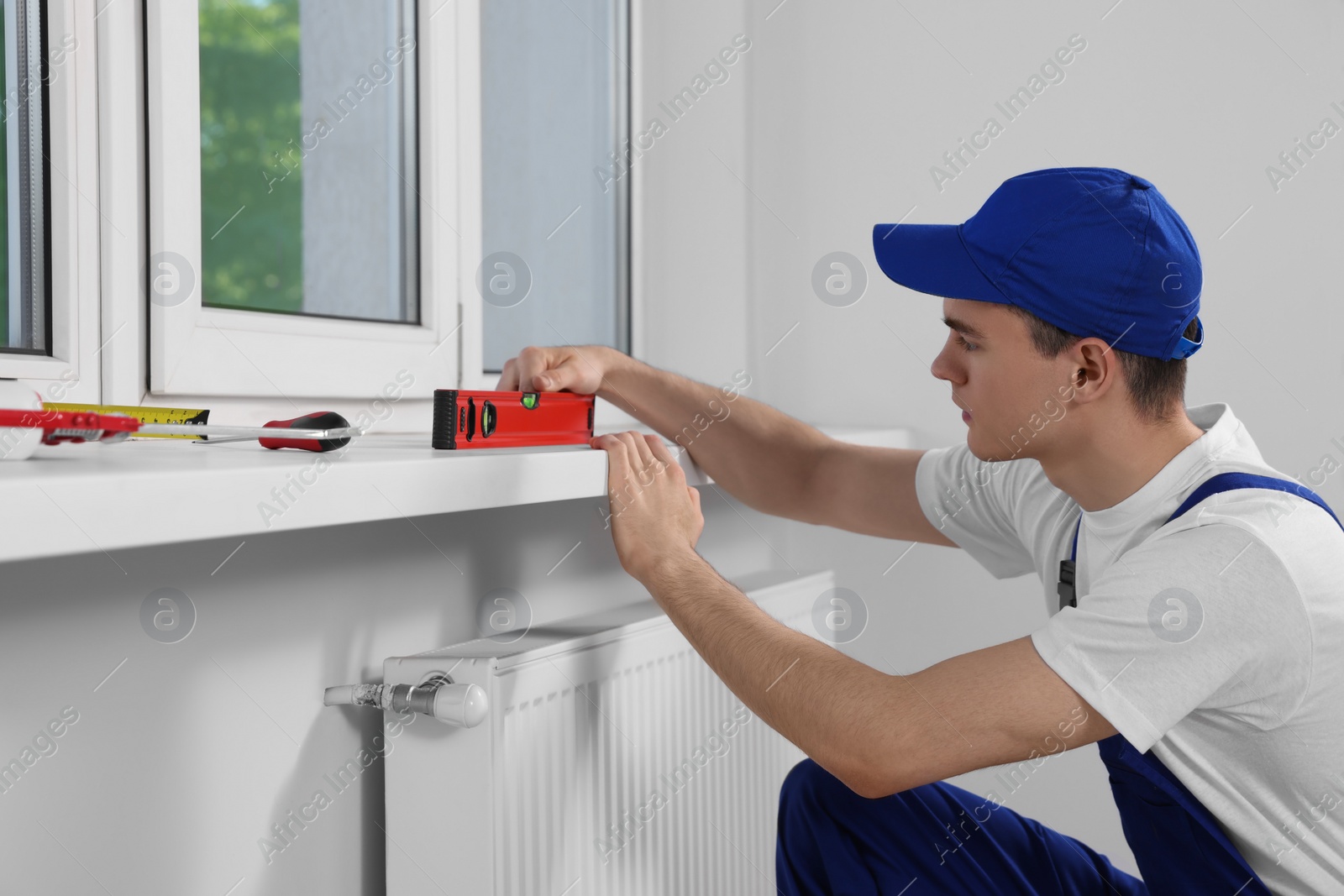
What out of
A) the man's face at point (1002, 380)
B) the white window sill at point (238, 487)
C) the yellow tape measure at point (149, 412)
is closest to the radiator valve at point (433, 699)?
the white window sill at point (238, 487)

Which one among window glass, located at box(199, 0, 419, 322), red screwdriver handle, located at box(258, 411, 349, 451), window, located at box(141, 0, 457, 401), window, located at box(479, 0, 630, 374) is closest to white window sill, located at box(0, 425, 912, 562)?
red screwdriver handle, located at box(258, 411, 349, 451)

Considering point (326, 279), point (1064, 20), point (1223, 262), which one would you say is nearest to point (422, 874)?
point (326, 279)

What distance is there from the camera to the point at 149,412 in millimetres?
721

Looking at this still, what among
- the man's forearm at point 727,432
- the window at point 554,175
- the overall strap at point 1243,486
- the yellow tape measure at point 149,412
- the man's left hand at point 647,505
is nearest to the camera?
the yellow tape measure at point 149,412

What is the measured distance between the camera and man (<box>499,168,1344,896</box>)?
2.41ft

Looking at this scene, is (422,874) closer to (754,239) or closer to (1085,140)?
(754,239)

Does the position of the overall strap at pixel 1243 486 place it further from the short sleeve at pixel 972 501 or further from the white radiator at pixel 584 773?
the white radiator at pixel 584 773

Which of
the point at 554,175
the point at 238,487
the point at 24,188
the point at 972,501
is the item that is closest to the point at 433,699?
the point at 238,487

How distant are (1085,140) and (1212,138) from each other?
6.2 inches

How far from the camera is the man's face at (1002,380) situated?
0.88m

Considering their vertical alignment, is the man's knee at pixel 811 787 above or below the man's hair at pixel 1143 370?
below

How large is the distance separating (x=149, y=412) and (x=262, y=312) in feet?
0.99

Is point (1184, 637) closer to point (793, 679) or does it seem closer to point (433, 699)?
point (793, 679)

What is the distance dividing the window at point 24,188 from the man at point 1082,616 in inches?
16.3
